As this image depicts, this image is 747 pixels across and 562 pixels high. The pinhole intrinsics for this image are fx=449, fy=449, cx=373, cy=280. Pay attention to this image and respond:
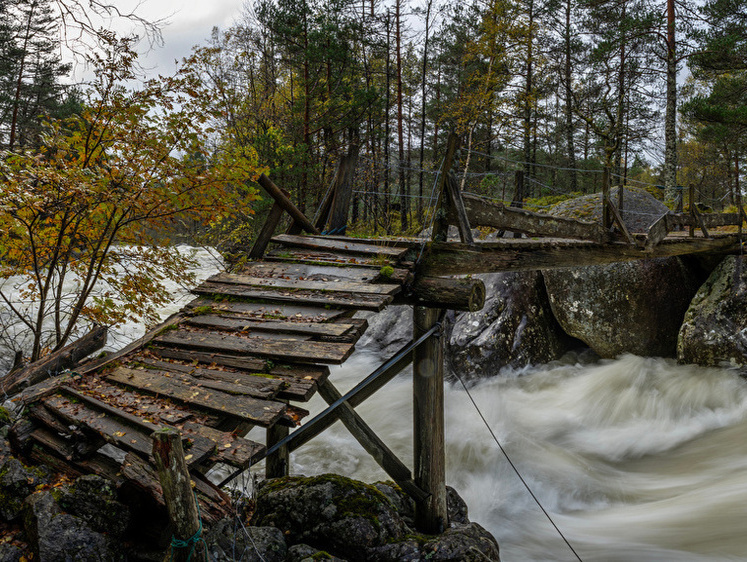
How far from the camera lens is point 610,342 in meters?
9.24

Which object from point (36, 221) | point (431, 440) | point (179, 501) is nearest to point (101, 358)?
point (179, 501)

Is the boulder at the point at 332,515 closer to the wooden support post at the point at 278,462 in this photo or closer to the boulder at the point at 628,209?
the wooden support post at the point at 278,462

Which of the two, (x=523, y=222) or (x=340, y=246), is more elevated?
(x=523, y=222)

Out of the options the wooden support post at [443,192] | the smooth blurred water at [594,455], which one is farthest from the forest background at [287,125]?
the smooth blurred water at [594,455]

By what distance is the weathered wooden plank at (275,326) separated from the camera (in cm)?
310

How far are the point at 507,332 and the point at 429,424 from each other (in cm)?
526

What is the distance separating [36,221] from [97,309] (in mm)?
1125

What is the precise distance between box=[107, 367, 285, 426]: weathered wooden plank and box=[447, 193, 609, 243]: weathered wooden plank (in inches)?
101

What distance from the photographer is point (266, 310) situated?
11.8 ft

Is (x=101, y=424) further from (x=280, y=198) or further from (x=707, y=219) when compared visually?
(x=707, y=219)

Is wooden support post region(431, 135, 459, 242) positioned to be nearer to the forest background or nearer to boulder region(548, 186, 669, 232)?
the forest background

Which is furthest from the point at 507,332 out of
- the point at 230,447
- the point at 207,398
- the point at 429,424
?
the point at 230,447

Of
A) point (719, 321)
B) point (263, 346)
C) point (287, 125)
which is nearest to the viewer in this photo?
point (263, 346)

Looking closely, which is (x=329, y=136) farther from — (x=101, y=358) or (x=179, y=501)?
(x=179, y=501)
